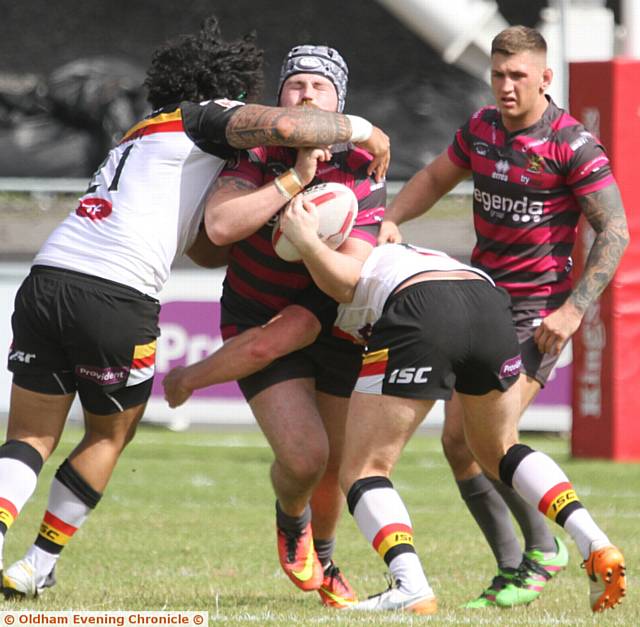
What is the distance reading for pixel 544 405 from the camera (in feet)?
38.4

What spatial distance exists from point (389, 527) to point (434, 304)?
763 millimetres

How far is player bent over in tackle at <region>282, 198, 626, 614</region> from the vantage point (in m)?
4.85

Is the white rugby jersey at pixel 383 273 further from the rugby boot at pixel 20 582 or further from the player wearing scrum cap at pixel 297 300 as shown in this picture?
the rugby boot at pixel 20 582

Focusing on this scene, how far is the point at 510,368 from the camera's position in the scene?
5.02 meters

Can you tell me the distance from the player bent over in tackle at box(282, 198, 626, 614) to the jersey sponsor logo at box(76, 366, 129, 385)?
78cm

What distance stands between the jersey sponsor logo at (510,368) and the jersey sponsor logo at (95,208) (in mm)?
1499

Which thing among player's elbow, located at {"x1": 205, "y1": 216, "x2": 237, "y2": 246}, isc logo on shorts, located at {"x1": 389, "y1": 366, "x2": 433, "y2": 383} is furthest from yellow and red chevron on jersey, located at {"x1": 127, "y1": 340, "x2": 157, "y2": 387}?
isc logo on shorts, located at {"x1": 389, "y1": 366, "x2": 433, "y2": 383}

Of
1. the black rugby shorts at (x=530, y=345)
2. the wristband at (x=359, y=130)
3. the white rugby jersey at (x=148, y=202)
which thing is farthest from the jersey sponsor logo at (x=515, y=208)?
the white rugby jersey at (x=148, y=202)

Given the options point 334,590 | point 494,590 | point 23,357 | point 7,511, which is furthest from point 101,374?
point 494,590

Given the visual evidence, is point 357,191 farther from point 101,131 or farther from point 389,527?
point 101,131

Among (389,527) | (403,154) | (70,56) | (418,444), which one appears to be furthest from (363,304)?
(70,56)

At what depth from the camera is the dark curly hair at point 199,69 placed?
5.38 meters

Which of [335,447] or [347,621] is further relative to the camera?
[335,447]

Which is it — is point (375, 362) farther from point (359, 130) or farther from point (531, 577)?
point (531, 577)
